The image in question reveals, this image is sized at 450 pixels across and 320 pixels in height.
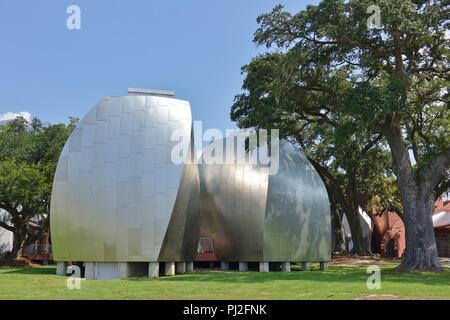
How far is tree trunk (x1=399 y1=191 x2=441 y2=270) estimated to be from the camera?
28.1m

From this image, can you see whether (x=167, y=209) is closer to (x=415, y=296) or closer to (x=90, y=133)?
(x=90, y=133)

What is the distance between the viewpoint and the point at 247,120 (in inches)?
1332

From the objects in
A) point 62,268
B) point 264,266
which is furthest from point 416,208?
point 62,268

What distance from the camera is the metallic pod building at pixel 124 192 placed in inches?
1005

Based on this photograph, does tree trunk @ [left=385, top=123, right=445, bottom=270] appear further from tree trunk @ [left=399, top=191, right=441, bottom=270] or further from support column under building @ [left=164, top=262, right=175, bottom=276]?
support column under building @ [left=164, top=262, right=175, bottom=276]

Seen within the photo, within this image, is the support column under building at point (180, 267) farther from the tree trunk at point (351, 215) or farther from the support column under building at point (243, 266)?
the tree trunk at point (351, 215)

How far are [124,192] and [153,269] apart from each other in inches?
166

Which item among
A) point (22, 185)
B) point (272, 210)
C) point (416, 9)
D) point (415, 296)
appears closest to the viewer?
point (415, 296)

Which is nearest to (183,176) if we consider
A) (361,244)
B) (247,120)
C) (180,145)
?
(180,145)

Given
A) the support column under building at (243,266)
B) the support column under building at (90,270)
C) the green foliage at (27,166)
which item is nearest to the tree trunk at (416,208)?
the support column under building at (243,266)

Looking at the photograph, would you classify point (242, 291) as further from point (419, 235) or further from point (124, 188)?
point (419, 235)

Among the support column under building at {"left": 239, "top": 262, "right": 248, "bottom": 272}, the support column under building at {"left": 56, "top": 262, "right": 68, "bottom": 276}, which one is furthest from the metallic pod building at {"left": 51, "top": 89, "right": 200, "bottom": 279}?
the support column under building at {"left": 239, "top": 262, "right": 248, "bottom": 272}

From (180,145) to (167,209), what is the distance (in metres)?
3.50

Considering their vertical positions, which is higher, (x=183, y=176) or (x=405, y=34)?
(x=405, y=34)
